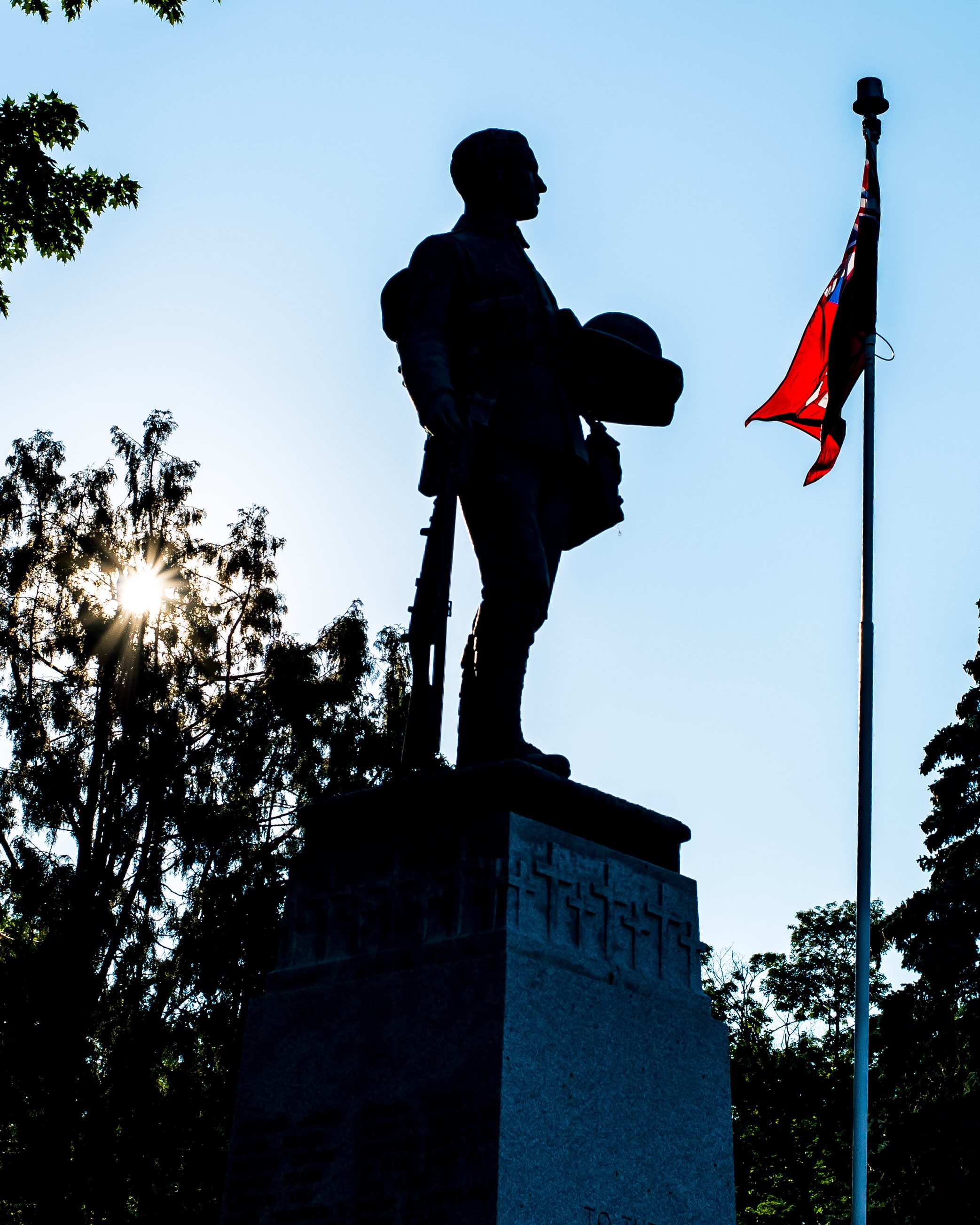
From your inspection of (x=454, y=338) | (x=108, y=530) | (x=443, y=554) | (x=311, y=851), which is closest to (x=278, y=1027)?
(x=311, y=851)

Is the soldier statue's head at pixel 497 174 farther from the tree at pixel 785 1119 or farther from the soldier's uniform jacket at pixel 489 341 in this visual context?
the tree at pixel 785 1119

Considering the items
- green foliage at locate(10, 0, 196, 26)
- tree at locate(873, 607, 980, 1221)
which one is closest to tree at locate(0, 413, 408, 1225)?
tree at locate(873, 607, 980, 1221)

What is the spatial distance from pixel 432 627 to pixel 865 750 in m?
5.45

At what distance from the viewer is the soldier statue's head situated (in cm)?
717

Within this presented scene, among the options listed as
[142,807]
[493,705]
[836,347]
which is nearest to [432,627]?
[493,705]

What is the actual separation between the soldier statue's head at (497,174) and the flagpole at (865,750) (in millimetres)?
5156

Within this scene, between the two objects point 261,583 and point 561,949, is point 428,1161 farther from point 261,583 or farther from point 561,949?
point 261,583

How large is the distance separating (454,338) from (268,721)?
674 inches

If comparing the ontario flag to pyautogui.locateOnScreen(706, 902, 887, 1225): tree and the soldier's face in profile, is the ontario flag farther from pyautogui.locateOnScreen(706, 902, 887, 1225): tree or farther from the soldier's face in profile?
pyautogui.locateOnScreen(706, 902, 887, 1225): tree

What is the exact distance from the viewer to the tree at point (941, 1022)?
865 inches

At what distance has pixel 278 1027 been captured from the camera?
5977 millimetres

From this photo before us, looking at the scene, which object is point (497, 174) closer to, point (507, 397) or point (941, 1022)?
point (507, 397)

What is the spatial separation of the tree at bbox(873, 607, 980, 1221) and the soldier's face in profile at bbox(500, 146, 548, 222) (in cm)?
1774

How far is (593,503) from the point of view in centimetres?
703
